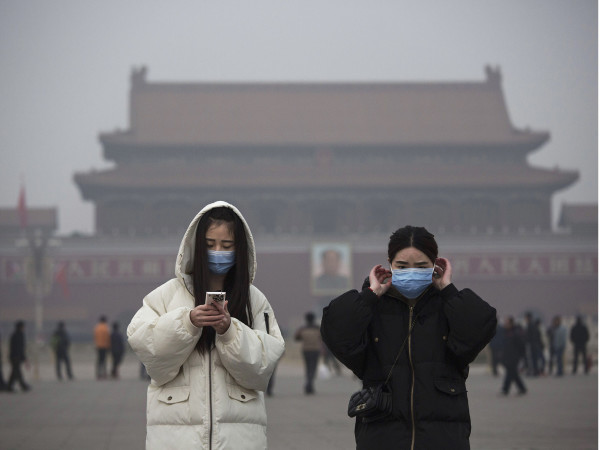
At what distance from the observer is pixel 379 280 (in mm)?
3164

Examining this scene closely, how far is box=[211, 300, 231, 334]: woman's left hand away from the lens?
292 cm

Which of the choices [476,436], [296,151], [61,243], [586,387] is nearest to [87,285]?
[61,243]

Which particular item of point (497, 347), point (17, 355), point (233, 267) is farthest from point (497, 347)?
point (233, 267)

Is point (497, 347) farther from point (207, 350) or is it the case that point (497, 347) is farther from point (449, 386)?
point (207, 350)

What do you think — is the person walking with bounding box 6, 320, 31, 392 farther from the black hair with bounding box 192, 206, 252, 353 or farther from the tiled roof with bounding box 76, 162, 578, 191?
the tiled roof with bounding box 76, 162, 578, 191

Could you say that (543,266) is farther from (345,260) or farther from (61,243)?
(61,243)

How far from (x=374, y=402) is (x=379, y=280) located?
347mm

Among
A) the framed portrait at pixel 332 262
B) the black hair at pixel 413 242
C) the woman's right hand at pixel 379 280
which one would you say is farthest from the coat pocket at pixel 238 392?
the framed portrait at pixel 332 262

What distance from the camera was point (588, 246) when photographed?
35.8 metres

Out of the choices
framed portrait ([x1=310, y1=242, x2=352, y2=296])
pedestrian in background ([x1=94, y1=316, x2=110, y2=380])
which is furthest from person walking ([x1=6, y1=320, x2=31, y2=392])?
framed portrait ([x1=310, y1=242, x2=352, y2=296])

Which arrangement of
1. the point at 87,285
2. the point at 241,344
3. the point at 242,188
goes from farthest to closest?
the point at 242,188 < the point at 87,285 < the point at 241,344

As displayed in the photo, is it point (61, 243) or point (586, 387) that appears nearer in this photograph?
point (586, 387)

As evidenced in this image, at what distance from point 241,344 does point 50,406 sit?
8362mm

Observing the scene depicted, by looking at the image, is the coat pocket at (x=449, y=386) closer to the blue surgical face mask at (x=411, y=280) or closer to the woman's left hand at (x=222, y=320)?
the blue surgical face mask at (x=411, y=280)
